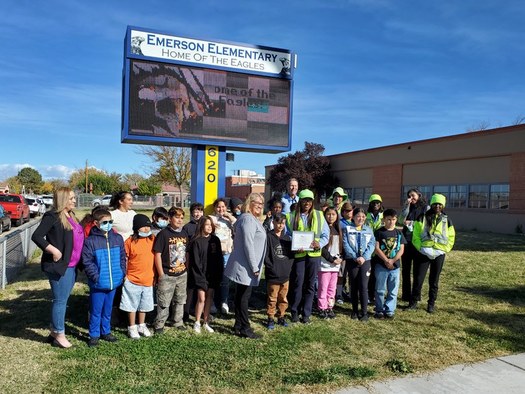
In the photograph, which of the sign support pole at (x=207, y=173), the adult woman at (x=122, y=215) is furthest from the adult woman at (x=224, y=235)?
the sign support pole at (x=207, y=173)

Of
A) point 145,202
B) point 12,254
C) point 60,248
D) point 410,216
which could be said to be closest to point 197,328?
point 60,248

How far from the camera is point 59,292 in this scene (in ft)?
15.3

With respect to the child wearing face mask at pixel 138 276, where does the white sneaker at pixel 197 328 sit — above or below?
below

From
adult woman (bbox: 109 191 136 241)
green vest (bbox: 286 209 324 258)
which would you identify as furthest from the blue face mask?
green vest (bbox: 286 209 324 258)

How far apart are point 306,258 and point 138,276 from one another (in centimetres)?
225

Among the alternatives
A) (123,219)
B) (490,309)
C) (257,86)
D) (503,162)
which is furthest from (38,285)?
(503,162)

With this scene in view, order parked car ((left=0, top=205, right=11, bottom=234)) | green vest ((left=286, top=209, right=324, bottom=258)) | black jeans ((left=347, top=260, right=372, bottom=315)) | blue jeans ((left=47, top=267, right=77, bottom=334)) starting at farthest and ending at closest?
parked car ((left=0, top=205, right=11, bottom=234)), black jeans ((left=347, top=260, right=372, bottom=315)), green vest ((left=286, top=209, right=324, bottom=258)), blue jeans ((left=47, top=267, right=77, bottom=334))

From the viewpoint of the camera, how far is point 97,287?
4.79m

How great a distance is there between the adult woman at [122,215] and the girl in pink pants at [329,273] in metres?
2.72

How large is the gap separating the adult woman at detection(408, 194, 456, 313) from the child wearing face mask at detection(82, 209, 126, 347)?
14.4 ft

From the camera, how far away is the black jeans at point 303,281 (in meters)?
5.91

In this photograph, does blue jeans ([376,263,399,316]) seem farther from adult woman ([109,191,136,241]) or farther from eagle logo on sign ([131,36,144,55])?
eagle logo on sign ([131,36,144,55])

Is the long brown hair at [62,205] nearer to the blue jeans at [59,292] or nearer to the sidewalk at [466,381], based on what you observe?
the blue jeans at [59,292]

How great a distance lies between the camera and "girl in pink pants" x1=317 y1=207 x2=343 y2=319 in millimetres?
6203
